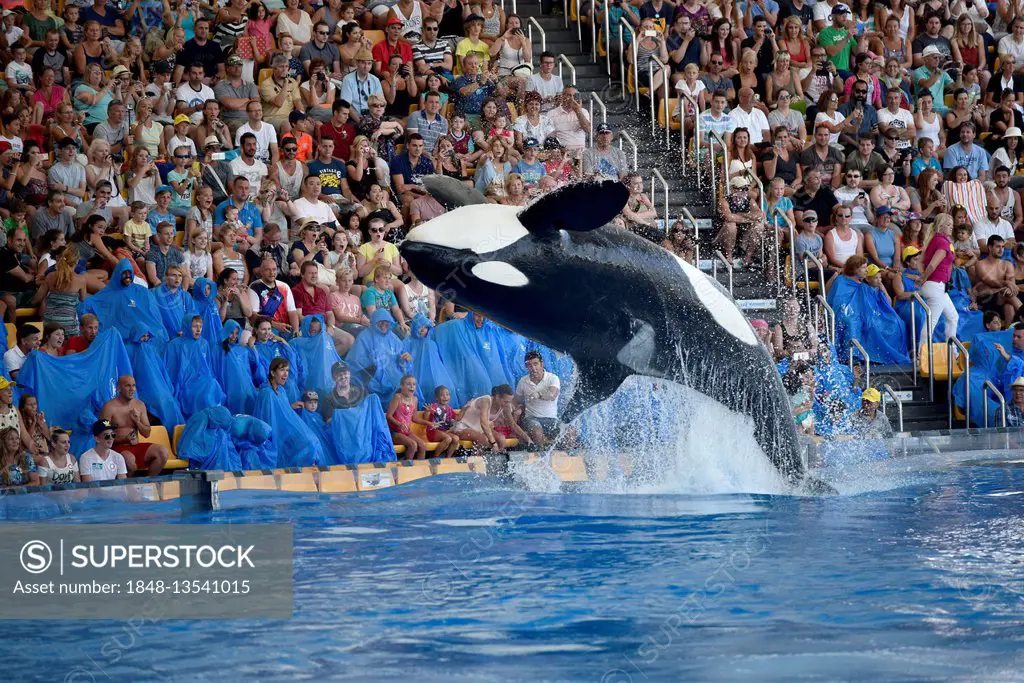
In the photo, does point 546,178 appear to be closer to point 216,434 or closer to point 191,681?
point 216,434

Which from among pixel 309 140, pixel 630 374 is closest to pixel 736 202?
pixel 309 140

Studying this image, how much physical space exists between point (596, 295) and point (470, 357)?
563cm

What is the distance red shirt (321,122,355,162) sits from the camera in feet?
50.7

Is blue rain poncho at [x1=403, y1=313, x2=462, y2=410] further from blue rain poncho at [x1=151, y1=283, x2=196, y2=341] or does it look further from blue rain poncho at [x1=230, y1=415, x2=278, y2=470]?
blue rain poncho at [x1=151, y1=283, x2=196, y2=341]

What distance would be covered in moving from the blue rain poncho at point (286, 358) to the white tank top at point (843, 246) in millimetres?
6727

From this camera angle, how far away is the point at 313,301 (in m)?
13.4

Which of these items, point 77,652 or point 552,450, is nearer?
point 77,652

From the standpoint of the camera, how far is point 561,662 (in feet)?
16.2

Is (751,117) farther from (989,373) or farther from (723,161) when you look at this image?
(989,373)

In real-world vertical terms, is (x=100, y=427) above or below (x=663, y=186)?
below

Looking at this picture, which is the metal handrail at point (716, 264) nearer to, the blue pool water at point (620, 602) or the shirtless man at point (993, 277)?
the shirtless man at point (993, 277)

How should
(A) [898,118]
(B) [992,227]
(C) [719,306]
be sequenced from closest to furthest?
(C) [719,306]
(B) [992,227]
(A) [898,118]

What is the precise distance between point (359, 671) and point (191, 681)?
560mm
